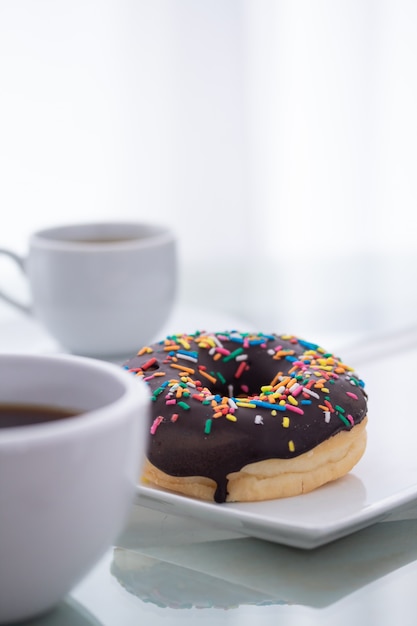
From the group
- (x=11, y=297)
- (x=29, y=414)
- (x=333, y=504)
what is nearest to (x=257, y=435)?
(x=333, y=504)

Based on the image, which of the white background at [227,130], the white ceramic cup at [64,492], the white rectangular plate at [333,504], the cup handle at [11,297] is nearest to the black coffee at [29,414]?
the white ceramic cup at [64,492]

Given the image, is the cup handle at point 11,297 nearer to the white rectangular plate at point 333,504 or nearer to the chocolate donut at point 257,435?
the chocolate donut at point 257,435

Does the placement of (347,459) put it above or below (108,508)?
below

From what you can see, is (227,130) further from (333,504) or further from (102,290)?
(333,504)

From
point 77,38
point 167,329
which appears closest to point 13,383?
point 167,329

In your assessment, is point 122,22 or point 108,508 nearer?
point 108,508

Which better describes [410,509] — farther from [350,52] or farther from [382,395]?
[350,52]
